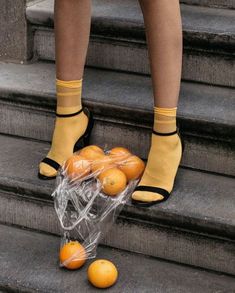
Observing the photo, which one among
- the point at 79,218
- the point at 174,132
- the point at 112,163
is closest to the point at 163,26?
the point at 174,132

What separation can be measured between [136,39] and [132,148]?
0.49m

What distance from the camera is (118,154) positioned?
2662 millimetres

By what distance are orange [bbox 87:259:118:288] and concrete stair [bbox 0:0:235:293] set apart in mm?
35

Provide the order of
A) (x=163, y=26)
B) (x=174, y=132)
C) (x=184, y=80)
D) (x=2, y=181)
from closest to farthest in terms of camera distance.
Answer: (x=163, y=26) → (x=174, y=132) → (x=2, y=181) → (x=184, y=80)

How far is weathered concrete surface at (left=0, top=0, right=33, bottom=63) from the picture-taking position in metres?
3.21

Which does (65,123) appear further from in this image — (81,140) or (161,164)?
(161,164)

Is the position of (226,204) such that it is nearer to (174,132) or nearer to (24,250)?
(174,132)

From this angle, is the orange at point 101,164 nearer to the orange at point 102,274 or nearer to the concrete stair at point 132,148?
the concrete stair at point 132,148

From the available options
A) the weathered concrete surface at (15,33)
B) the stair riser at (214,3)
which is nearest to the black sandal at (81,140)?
the weathered concrete surface at (15,33)

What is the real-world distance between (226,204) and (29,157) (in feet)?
2.81

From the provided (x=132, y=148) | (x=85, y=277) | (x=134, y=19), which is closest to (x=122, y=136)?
(x=132, y=148)

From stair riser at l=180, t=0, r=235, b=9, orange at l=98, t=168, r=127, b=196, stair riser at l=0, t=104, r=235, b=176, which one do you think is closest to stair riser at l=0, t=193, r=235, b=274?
orange at l=98, t=168, r=127, b=196

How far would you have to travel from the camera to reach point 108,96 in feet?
9.37

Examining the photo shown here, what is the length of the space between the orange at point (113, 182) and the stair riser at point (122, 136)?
0.28m
